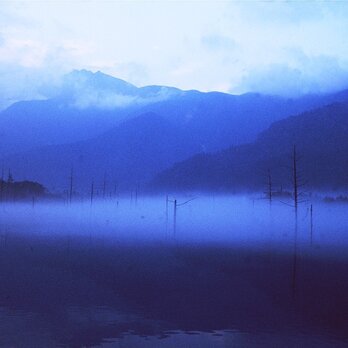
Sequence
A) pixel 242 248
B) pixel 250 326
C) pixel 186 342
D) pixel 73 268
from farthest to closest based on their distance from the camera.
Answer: pixel 242 248 → pixel 73 268 → pixel 250 326 → pixel 186 342

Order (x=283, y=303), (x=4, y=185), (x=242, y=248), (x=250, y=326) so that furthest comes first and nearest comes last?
1. (x=4, y=185)
2. (x=242, y=248)
3. (x=283, y=303)
4. (x=250, y=326)

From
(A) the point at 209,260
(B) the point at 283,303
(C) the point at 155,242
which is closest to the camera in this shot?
(B) the point at 283,303

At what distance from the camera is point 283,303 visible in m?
18.7

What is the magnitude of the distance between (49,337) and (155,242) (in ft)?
95.7

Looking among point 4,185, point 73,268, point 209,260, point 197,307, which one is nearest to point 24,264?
point 73,268

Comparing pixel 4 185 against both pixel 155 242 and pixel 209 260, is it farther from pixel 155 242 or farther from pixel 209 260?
pixel 209 260

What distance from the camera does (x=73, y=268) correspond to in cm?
2662

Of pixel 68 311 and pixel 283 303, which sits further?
pixel 283 303

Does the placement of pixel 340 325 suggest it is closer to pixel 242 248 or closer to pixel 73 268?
pixel 73 268

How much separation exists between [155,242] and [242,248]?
8499 mm

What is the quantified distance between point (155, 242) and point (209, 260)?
42.2 feet

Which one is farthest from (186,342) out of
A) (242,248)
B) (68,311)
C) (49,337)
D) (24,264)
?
(242,248)

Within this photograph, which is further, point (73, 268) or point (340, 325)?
point (73, 268)

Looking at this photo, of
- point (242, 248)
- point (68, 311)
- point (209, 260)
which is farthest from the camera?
point (242, 248)
